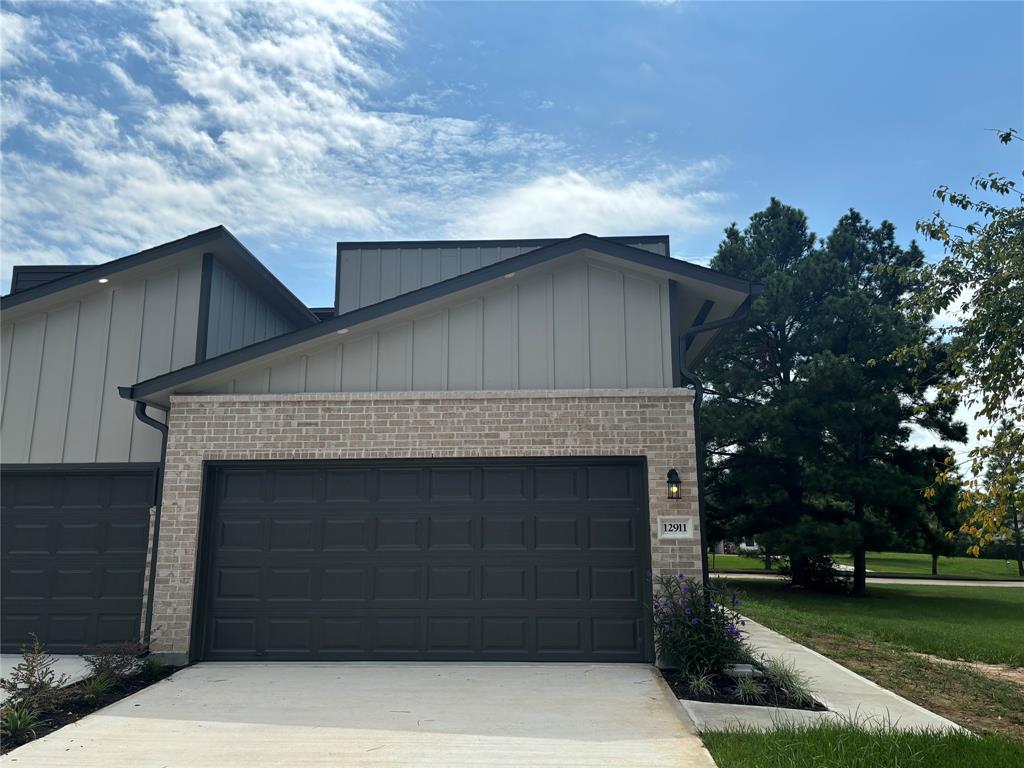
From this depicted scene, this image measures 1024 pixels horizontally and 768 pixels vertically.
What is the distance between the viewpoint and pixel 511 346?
29.0ft

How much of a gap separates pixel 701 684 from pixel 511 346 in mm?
4292

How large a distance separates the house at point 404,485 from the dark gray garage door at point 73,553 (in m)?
0.03

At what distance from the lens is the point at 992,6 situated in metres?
8.77

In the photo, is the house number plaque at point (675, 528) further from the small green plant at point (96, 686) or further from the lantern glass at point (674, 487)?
the small green plant at point (96, 686)

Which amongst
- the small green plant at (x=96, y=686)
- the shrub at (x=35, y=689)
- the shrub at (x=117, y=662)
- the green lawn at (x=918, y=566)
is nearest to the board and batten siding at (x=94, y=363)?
the shrub at (x=117, y=662)

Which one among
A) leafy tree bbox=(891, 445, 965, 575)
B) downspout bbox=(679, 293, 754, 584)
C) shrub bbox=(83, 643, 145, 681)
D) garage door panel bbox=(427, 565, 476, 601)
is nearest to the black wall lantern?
downspout bbox=(679, 293, 754, 584)

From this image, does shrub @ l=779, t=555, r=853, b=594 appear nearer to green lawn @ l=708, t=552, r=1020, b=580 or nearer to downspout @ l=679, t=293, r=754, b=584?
green lawn @ l=708, t=552, r=1020, b=580

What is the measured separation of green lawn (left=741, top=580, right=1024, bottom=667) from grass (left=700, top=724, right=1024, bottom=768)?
16.0 feet

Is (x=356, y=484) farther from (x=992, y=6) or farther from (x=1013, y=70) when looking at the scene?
(x=992, y=6)

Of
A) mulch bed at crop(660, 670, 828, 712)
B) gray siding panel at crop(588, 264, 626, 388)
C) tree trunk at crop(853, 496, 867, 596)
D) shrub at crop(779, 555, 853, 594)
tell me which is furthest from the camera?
shrub at crop(779, 555, 853, 594)

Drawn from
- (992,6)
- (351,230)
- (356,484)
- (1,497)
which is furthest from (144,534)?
(992,6)

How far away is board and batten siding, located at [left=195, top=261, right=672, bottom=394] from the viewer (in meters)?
8.76

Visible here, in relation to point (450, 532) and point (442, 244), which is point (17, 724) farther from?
point (442, 244)

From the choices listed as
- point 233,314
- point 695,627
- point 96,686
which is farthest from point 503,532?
point 233,314
